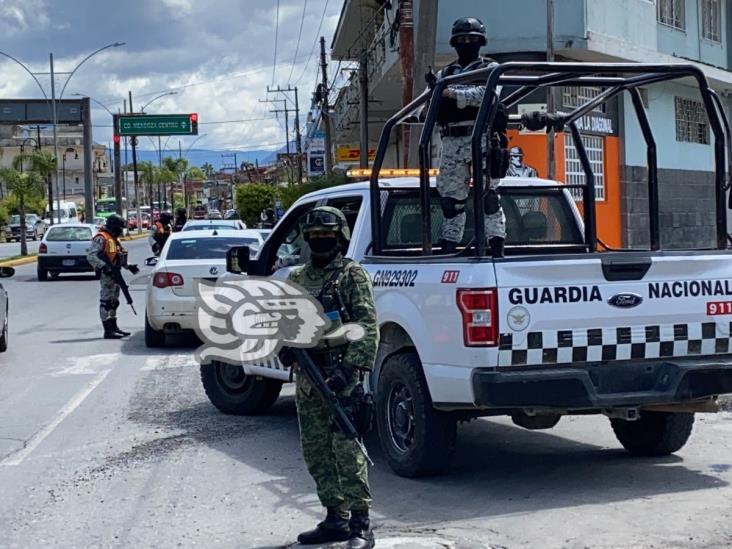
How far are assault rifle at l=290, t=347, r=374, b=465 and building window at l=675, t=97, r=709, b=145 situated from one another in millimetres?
24037

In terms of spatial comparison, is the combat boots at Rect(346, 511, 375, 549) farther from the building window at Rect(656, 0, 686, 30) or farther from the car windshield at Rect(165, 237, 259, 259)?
the building window at Rect(656, 0, 686, 30)

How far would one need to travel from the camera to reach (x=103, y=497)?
269 inches

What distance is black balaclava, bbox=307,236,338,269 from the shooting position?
5.58 m

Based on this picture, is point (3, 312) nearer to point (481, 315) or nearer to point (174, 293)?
point (174, 293)

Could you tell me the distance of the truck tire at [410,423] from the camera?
22.0 feet

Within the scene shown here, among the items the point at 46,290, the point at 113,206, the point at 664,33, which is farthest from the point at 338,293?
the point at 113,206

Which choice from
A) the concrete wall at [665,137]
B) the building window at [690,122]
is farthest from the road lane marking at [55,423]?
the building window at [690,122]

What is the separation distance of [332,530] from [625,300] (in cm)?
220

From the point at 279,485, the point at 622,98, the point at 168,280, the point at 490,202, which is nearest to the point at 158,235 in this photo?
the point at 622,98

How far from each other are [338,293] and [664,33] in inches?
924

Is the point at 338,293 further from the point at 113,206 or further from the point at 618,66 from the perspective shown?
the point at 113,206

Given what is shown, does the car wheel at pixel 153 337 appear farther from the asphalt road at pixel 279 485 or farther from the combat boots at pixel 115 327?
the asphalt road at pixel 279 485

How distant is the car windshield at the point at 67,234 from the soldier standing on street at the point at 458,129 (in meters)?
22.8

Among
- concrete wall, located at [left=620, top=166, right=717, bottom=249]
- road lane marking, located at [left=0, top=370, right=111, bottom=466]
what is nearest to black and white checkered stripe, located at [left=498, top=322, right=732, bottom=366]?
road lane marking, located at [left=0, top=370, right=111, bottom=466]
